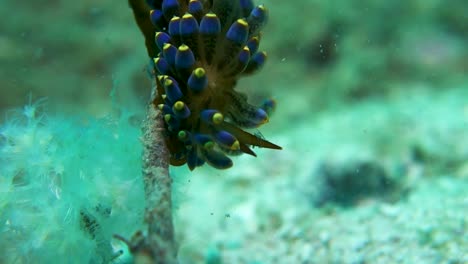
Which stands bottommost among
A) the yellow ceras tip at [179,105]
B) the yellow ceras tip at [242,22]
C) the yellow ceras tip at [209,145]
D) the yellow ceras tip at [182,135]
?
the yellow ceras tip at [182,135]

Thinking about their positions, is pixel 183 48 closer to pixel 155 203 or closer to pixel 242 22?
pixel 242 22

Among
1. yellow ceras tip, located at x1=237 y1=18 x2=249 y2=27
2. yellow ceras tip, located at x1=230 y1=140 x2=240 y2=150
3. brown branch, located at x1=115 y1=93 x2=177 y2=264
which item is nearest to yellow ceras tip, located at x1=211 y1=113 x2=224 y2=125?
yellow ceras tip, located at x1=230 y1=140 x2=240 y2=150

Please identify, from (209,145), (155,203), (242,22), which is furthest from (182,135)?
(242,22)

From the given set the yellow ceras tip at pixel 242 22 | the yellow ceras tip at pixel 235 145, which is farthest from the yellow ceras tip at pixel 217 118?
the yellow ceras tip at pixel 242 22

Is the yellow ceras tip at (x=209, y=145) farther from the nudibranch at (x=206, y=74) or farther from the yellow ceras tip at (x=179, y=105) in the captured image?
the yellow ceras tip at (x=179, y=105)

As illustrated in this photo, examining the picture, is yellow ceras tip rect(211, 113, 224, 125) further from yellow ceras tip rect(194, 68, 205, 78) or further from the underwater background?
the underwater background

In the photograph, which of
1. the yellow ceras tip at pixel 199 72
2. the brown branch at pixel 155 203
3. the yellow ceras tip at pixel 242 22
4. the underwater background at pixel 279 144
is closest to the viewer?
the brown branch at pixel 155 203
